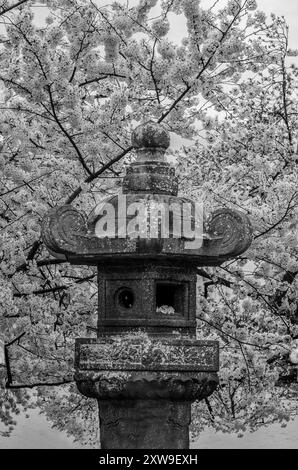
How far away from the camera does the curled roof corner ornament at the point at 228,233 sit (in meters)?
7.43

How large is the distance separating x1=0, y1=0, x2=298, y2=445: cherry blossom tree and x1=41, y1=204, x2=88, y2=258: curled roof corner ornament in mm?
2435

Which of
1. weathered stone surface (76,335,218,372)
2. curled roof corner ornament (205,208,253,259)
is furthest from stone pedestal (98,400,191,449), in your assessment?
curled roof corner ornament (205,208,253,259)

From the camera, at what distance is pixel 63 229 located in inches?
290

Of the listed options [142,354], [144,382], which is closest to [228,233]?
[142,354]

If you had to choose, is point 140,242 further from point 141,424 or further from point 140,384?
point 141,424

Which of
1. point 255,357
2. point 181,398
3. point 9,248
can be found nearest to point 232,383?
point 255,357

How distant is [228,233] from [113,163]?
135 inches

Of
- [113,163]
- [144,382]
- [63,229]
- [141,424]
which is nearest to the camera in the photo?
[144,382]

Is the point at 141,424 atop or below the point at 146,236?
below

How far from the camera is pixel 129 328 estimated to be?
729 centimetres

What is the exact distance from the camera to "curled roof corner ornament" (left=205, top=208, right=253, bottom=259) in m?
7.43

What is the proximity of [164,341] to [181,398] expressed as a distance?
1.42ft

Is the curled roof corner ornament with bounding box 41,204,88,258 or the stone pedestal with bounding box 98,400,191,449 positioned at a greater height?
the curled roof corner ornament with bounding box 41,204,88,258

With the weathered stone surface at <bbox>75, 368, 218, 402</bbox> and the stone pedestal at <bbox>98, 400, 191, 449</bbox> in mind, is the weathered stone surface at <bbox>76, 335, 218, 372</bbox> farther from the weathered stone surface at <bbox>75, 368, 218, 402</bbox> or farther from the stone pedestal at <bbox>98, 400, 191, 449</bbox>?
the stone pedestal at <bbox>98, 400, 191, 449</bbox>
